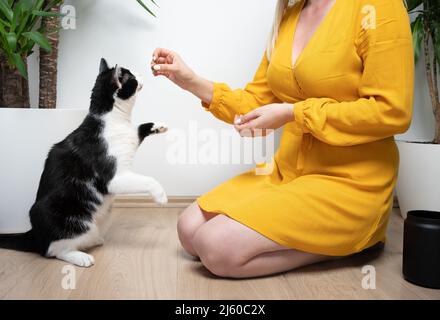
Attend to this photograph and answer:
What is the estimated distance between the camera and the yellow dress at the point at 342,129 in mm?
1134

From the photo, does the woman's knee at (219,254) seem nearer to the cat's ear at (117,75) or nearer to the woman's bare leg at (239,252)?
the woman's bare leg at (239,252)

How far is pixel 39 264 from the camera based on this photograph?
1.30 metres

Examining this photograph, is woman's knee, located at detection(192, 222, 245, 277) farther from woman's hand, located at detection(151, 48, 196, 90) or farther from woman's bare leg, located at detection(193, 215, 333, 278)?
woman's hand, located at detection(151, 48, 196, 90)

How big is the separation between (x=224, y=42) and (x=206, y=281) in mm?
1011

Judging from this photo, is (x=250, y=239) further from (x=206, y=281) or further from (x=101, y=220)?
(x=101, y=220)

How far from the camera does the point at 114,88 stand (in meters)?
1.38

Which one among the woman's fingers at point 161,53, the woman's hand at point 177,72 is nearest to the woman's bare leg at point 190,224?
the woman's hand at point 177,72

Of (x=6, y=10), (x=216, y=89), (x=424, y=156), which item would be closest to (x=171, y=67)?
(x=216, y=89)

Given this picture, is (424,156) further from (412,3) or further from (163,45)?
(163,45)

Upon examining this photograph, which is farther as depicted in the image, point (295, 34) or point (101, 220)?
point (101, 220)

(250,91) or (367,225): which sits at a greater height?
(250,91)
